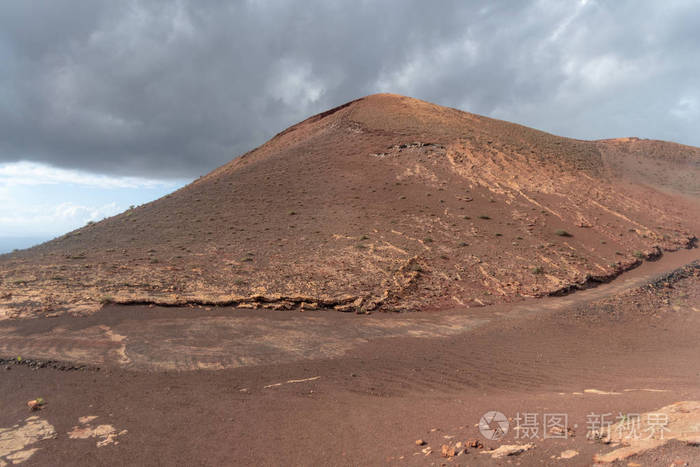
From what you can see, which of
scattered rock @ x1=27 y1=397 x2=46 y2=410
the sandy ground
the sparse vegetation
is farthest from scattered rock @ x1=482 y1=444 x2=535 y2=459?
the sparse vegetation

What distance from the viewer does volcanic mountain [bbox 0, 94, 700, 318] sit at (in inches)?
536

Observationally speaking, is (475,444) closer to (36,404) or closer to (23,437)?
(23,437)

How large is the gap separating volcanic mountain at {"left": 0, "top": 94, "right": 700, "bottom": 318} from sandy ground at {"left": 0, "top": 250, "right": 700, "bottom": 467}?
222 centimetres

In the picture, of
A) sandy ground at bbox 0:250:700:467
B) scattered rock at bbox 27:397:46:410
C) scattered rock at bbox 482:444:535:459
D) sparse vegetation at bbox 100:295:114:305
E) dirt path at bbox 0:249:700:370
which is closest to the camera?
scattered rock at bbox 482:444:535:459

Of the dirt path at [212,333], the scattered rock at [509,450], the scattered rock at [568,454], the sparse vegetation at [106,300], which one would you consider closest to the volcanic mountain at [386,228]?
the sparse vegetation at [106,300]

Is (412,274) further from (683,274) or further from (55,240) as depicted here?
(55,240)

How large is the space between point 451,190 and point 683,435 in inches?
935

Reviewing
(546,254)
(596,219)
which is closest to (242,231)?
(546,254)

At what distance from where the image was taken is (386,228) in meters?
20.9

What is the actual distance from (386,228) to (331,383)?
47.3 ft

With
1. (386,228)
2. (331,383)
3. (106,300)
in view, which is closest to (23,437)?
(331,383)

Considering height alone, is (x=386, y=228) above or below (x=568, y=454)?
above

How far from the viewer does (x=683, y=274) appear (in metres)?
15.3

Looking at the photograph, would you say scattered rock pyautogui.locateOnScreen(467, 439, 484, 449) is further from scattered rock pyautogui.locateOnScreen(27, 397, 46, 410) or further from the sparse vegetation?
the sparse vegetation
